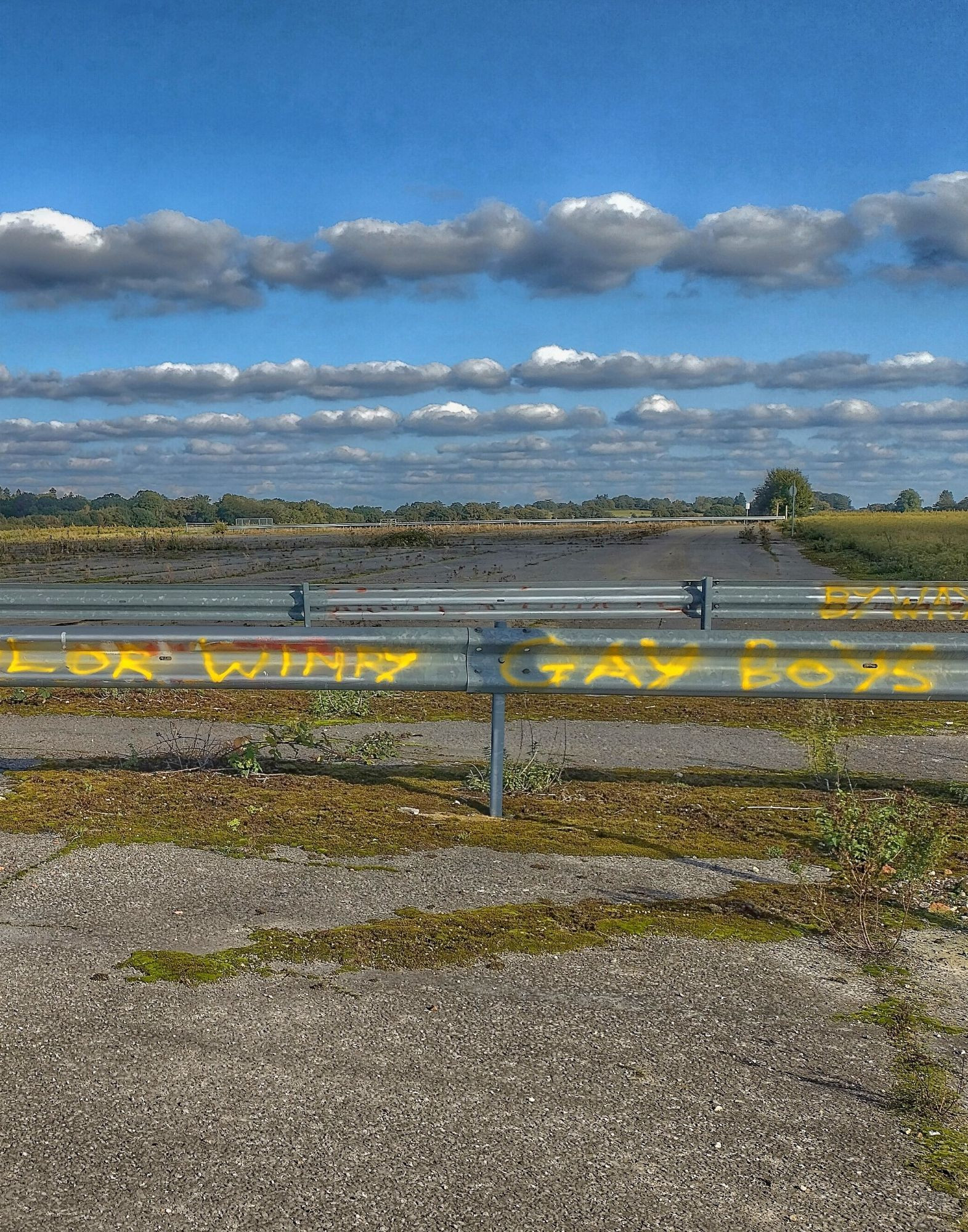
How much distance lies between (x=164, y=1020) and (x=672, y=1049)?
157 centimetres

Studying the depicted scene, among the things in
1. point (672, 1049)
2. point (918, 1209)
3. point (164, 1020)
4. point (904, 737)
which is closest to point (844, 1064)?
point (672, 1049)

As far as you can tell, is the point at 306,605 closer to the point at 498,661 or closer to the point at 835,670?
the point at 498,661

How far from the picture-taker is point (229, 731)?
29.0ft

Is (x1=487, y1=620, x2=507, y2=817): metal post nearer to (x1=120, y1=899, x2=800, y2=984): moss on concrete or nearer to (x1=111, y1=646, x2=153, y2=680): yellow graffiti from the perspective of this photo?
(x1=120, y1=899, x2=800, y2=984): moss on concrete

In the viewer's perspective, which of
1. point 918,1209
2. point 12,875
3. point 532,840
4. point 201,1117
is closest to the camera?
point 918,1209

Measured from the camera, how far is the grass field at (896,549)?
34.8 m

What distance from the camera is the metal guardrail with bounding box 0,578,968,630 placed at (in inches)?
565

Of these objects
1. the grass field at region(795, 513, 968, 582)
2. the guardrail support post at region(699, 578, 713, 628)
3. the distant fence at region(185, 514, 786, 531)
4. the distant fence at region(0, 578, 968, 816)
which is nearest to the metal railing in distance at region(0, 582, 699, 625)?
the guardrail support post at region(699, 578, 713, 628)

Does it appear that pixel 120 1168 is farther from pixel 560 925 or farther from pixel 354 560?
pixel 354 560

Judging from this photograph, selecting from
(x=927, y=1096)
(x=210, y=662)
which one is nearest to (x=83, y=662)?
(x=210, y=662)

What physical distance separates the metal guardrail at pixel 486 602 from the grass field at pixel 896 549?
13.2 metres

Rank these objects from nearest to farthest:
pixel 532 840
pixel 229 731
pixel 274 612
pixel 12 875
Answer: pixel 12 875 < pixel 532 840 < pixel 229 731 < pixel 274 612

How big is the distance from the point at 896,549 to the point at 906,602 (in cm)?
2858

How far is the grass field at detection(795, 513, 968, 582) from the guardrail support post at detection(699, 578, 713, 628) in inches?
601
